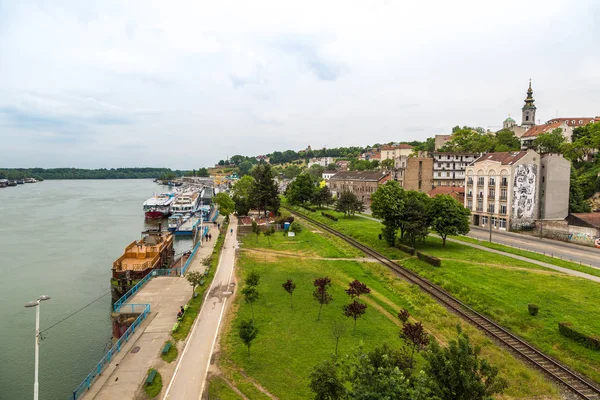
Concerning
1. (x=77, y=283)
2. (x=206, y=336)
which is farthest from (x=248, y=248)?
(x=206, y=336)

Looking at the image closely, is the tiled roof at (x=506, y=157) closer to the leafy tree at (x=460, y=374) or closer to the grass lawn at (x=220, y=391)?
the leafy tree at (x=460, y=374)

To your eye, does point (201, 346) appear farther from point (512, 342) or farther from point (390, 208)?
point (390, 208)

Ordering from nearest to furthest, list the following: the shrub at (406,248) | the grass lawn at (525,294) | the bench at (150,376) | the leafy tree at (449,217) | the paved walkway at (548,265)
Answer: the bench at (150,376), the grass lawn at (525,294), the paved walkway at (548,265), the shrub at (406,248), the leafy tree at (449,217)

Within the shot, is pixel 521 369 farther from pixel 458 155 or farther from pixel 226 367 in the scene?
pixel 458 155

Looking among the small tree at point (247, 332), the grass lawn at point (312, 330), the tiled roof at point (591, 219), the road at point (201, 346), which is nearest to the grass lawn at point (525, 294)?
the grass lawn at point (312, 330)

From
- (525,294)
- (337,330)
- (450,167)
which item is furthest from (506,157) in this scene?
(337,330)

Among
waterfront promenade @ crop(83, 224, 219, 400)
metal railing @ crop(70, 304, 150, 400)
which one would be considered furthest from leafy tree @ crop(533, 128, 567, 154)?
metal railing @ crop(70, 304, 150, 400)
